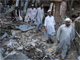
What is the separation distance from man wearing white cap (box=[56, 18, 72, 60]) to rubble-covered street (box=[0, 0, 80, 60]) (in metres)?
0.38

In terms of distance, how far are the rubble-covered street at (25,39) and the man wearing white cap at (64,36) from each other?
38cm

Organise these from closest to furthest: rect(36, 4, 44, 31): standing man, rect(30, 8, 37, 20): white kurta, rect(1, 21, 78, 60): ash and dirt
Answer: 1. rect(1, 21, 78, 60): ash and dirt
2. rect(36, 4, 44, 31): standing man
3. rect(30, 8, 37, 20): white kurta

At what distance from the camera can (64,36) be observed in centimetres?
510

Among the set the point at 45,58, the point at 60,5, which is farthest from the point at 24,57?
the point at 60,5

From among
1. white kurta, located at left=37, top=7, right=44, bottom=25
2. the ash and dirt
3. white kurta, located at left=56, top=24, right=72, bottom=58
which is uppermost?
white kurta, located at left=37, top=7, right=44, bottom=25

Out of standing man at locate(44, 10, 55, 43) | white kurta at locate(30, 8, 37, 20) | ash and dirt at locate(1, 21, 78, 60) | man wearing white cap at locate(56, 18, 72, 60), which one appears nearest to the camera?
man wearing white cap at locate(56, 18, 72, 60)

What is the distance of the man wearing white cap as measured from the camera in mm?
4988

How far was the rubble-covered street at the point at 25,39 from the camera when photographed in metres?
5.50

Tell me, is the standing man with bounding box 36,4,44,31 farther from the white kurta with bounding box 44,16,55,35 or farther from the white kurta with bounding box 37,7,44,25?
the white kurta with bounding box 44,16,55,35

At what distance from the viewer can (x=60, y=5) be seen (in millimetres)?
8117

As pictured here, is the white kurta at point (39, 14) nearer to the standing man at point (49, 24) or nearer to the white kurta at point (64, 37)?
the standing man at point (49, 24)

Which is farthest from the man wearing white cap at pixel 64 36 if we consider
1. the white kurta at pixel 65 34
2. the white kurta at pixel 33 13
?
the white kurta at pixel 33 13

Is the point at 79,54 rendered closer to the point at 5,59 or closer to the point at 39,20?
the point at 5,59

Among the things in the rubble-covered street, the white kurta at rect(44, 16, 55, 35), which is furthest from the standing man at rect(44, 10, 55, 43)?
the rubble-covered street
